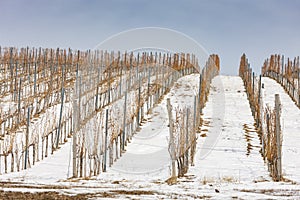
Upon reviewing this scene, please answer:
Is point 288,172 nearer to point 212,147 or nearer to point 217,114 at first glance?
point 212,147

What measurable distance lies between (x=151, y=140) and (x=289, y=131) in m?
5.13

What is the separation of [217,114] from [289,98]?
5.16m

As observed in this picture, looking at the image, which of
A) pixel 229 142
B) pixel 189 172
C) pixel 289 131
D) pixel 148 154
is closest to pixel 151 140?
pixel 148 154

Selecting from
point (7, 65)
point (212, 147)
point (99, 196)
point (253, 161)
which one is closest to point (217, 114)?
point (212, 147)

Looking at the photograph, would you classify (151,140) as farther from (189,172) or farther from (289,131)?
(289,131)

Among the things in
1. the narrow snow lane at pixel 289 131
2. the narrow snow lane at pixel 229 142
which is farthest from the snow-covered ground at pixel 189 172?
the narrow snow lane at pixel 289 131

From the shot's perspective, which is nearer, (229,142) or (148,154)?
(148,154)

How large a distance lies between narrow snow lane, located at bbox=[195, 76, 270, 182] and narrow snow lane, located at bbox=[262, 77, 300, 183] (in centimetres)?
61

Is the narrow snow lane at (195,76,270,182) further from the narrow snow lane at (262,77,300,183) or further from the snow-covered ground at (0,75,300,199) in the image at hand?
the narrow snow lane at (262,77,300,183)

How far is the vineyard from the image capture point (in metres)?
6.56

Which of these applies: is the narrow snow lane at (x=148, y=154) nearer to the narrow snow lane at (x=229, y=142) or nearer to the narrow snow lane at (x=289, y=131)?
the narrow snow lane at (x=229, y=142)

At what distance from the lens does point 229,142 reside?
1195 cm

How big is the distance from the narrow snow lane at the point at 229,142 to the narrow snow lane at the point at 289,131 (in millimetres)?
607

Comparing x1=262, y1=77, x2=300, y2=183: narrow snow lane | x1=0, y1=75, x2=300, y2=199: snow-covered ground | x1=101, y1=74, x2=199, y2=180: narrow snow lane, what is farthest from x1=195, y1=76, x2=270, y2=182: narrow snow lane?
x1=101, y1=74, x2=199, y2=180: narrow snow lane
